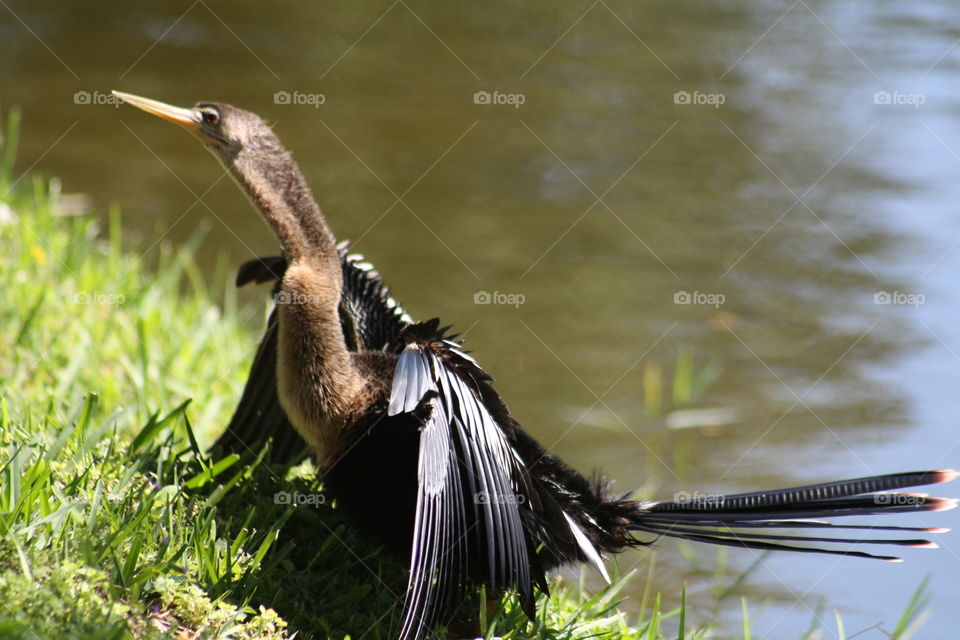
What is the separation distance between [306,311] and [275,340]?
21.9 inches

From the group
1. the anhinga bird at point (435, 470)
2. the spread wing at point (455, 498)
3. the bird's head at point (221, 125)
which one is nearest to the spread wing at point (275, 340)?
the anhinga bird at point (435, 470)

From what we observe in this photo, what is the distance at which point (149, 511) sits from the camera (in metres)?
2.78

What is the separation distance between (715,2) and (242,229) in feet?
17.9

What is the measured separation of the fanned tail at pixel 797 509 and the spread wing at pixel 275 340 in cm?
96

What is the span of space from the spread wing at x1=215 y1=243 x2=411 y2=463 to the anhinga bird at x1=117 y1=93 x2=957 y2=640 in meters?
0.13

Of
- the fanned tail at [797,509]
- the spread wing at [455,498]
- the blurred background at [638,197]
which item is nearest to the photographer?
the spread wing at [455,498]

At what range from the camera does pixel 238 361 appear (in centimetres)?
448

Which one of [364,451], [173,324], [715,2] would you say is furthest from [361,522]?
[715,2]

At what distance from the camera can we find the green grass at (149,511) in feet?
8.07

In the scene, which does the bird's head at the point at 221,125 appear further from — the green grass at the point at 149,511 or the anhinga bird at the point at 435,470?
the green grass at the point at 149,511

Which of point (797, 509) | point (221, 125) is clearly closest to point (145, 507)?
point (221, 125)

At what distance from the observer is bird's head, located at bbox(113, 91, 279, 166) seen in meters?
3.03

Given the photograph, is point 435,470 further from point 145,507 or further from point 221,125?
point 221,125

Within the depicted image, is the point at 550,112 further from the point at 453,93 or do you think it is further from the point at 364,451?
the point at 364,451
